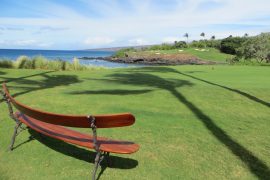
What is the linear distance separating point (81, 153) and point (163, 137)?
1.72m

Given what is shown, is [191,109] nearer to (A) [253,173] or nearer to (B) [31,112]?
(A) [253,173]

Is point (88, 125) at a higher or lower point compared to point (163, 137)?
higher

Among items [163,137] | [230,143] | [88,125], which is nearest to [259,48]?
[230,143]

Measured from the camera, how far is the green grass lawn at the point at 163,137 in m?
5.57

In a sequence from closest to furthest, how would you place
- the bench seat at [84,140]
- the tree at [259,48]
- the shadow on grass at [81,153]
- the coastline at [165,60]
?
1. the bench seat at [84,140]
2. the shadow on grass at [81,153]
3. the tree at [259,48]
4. the coastline at [165,60]

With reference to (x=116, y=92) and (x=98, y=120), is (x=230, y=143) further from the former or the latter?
(x=116, y=92)

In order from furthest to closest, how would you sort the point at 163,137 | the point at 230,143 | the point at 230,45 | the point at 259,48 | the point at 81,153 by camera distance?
the point at 230,45
the point at 259,48
the point at 163,137
the point at 230,143
the point at 81,153

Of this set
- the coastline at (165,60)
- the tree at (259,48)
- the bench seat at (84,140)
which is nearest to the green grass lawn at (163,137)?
the bench seat at (84,140)

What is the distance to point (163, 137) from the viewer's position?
7.14m

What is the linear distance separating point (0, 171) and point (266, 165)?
4176 mm

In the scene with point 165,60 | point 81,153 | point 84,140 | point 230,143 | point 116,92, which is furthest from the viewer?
point 165,60

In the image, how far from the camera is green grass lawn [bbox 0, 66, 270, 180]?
5.57 meters

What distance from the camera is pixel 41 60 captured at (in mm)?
23859

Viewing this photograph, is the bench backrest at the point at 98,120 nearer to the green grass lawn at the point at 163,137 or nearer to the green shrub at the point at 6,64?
the green grass lawn at the point at 163,137
